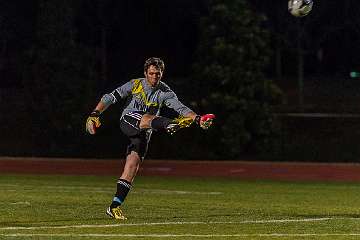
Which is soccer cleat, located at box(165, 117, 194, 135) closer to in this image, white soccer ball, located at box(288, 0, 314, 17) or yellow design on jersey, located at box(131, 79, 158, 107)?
yellow design on jersey, located at box(131, 79, 158, 107)

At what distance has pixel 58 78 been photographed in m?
40.9

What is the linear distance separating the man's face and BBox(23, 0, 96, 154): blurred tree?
26299mm

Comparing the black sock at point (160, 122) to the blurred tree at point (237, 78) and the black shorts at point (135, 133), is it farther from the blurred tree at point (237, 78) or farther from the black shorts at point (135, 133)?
the blurred tree at point (237, 78)

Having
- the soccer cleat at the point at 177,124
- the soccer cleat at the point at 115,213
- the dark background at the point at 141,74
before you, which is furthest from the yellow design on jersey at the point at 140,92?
the dark background at the point at 141,74

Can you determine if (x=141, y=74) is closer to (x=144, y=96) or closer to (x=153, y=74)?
(x=144, y=96)

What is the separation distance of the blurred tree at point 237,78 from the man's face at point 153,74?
23890mm

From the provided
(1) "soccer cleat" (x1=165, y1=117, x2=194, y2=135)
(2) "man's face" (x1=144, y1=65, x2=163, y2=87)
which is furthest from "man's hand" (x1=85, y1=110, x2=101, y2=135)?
(1) "soccer cleat" (x1=165, y1=117, x2=194, y2=135)

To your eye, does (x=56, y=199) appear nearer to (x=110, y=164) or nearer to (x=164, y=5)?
(x=110, y=164)

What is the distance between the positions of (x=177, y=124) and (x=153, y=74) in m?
0.83

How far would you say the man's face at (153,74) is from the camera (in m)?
14.1

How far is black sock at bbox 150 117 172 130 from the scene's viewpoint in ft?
44.9

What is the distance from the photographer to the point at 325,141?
142 feet

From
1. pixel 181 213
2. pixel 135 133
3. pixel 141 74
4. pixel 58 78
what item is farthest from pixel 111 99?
pixel 141 74

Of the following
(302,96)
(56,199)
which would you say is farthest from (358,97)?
(56,199)
